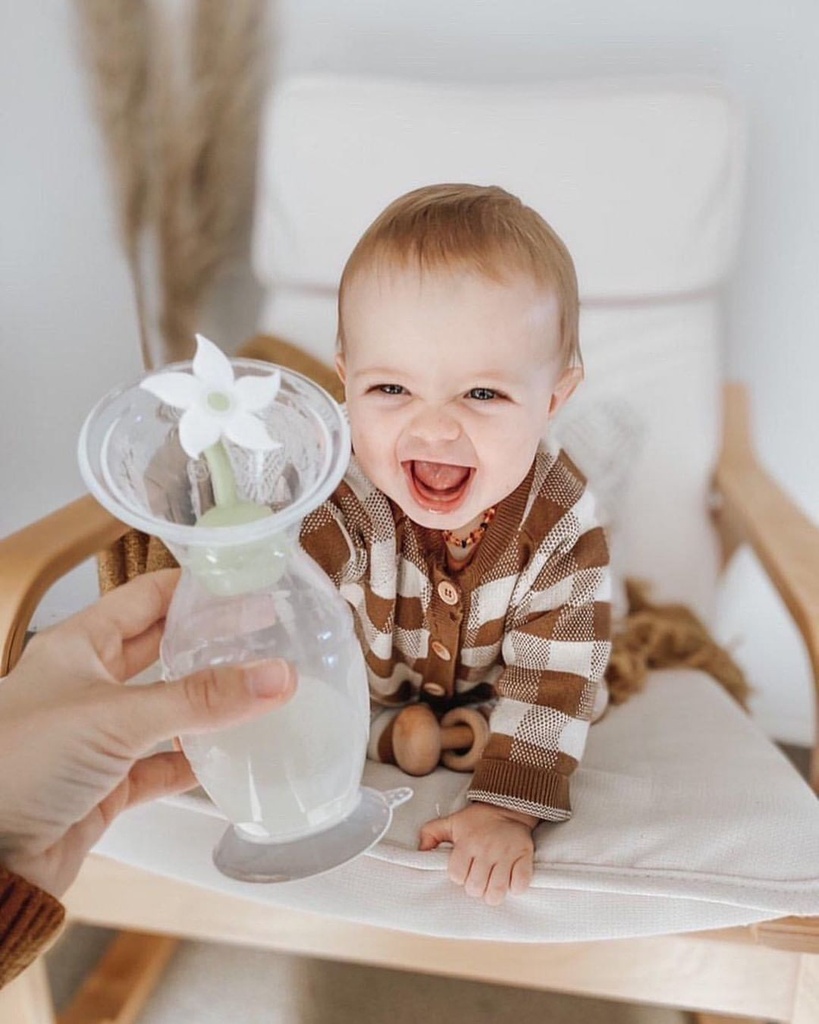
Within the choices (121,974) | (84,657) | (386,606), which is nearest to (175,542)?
(84,657)

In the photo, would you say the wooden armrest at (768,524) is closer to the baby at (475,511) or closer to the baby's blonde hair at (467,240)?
the baby at (475,511)

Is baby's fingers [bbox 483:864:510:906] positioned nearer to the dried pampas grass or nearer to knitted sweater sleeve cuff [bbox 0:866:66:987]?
knitted sweater sleeve cuff [bbox 0:866:66:987]

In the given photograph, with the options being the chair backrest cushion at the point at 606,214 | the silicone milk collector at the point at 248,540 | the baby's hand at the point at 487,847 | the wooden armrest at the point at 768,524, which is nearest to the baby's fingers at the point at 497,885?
the baby's hand at the point at 487,847

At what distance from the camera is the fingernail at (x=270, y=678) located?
38 cm

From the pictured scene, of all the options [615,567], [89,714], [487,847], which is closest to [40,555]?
[89,714]

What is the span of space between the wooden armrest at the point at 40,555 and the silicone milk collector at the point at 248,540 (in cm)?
20

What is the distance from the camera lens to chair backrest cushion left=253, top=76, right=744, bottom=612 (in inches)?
27.2

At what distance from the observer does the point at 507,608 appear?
63 cm

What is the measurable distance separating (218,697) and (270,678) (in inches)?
0.8

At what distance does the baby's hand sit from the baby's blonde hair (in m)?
0.27

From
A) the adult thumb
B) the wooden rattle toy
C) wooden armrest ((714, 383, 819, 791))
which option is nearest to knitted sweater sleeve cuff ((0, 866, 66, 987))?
the adult thumb

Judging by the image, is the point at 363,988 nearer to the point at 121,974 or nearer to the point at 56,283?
the point at 121,974

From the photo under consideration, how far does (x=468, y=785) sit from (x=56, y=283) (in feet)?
1.40

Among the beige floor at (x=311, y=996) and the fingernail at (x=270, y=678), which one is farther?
the beige floor at (x=311, y=996)
